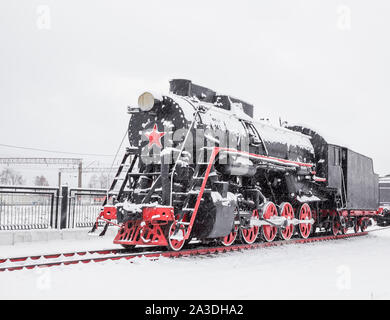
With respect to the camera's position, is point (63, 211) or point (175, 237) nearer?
point (175, 237)

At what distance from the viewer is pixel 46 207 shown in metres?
13.4

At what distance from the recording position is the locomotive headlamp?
9.82 metres

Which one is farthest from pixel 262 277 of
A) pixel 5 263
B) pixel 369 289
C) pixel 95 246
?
pixel 95 246

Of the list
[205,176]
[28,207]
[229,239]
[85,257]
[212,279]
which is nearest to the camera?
[212,279]

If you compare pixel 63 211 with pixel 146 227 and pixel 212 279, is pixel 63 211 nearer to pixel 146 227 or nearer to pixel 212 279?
pixel 146 227

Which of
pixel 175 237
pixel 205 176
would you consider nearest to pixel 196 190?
pixel 205 176

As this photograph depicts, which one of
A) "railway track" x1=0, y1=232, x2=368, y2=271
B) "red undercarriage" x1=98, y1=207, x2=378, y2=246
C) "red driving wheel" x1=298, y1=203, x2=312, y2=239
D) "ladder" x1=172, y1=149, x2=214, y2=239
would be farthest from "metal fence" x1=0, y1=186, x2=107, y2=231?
"red driving wheel" x1=298, y1=203, x2=312, y2=239

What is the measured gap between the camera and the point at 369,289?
6.35 meters

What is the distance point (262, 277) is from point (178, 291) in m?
1.76

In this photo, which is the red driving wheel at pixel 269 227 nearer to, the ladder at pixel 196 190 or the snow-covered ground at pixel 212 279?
the snow-covered ground at pixel 212 279

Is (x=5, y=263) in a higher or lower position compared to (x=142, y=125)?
lower

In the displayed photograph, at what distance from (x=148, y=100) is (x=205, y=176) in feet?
7.33
